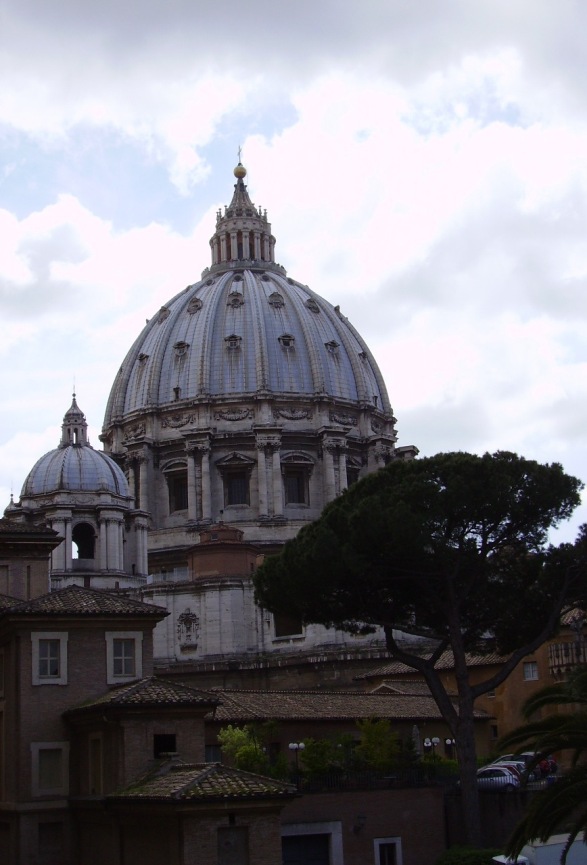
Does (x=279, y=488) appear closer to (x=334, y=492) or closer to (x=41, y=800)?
(x=334, y=492)

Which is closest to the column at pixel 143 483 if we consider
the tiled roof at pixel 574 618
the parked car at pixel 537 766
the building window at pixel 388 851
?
the tiled roof at pixel 574 618

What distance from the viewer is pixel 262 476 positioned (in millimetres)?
88000

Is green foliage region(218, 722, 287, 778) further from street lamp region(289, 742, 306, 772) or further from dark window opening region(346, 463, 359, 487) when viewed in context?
dark window opening region(346, 463, 359, 487)

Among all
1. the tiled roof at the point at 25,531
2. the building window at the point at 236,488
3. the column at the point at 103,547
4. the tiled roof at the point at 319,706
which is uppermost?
the building window at the point at 236,488

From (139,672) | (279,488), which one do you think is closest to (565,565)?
(139,672)

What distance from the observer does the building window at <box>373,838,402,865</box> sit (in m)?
36.8

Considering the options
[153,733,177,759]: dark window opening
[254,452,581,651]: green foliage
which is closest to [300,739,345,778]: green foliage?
[254,452,581,651]: green foliage

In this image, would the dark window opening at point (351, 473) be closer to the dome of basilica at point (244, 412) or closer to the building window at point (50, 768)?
the dome of basilica at point (244, 412)

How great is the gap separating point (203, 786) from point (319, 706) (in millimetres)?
16737

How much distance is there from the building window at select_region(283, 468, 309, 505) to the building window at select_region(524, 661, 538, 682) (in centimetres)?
3938

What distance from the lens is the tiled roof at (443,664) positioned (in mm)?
49906

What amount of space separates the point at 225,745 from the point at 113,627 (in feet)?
19.2

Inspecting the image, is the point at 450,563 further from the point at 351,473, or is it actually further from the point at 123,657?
the point at 351,473

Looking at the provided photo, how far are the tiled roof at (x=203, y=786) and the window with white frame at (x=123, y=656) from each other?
3898 mm
